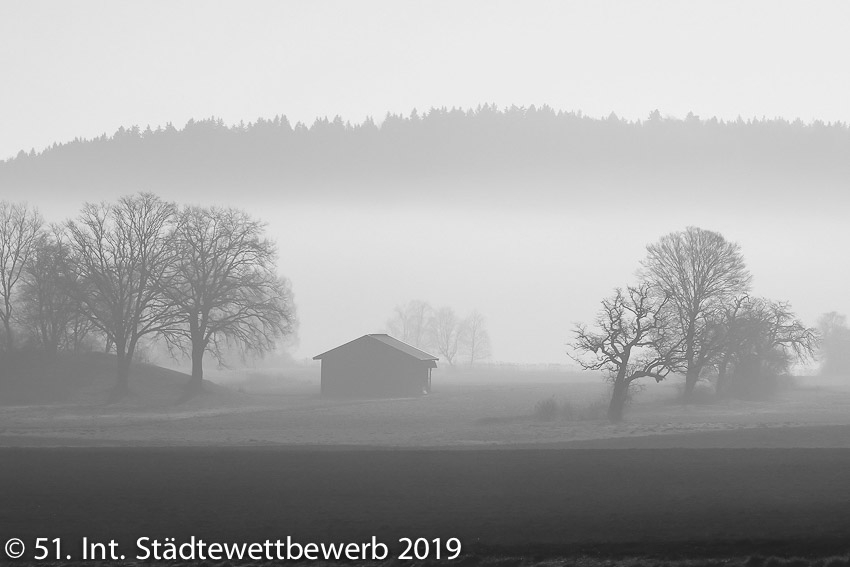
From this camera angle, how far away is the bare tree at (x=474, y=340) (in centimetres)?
17362

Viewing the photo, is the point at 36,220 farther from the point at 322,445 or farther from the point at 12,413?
the point at 322,445

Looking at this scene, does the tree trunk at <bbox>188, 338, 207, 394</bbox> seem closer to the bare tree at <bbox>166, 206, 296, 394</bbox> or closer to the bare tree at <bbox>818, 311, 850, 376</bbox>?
the bare tree at <bbox>166, 206, 296, 394</bbox>

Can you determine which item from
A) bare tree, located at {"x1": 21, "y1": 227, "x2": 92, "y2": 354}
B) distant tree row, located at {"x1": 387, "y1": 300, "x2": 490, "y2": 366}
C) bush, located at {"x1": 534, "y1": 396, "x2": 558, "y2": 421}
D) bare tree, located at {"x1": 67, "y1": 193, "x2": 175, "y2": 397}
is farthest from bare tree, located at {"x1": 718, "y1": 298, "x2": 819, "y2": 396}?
distant tree row, located at {"x1": 387, "y1": 300, "x2": 490, "y2": 366}

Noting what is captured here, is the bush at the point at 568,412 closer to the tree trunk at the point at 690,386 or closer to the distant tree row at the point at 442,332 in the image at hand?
the tree trunk at the point at 690,386

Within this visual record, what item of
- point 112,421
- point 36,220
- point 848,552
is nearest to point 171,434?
point 112,421

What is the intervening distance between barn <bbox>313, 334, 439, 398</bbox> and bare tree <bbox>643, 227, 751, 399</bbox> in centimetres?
2419

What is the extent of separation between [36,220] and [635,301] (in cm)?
5663

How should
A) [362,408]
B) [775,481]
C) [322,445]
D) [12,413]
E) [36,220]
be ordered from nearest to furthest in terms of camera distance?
[775,481] → [322,445] → [12,413] → [362,408] → [36,220]

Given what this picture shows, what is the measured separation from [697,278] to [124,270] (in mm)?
45241

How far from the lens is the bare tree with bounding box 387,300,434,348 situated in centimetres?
17288

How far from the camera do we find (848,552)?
19.0 m

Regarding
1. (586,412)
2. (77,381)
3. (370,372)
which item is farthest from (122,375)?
(586,412)

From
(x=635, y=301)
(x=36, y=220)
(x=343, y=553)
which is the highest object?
(x=36, y=220)

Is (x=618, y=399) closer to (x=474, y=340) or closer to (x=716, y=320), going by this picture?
(x=716, y=320)
